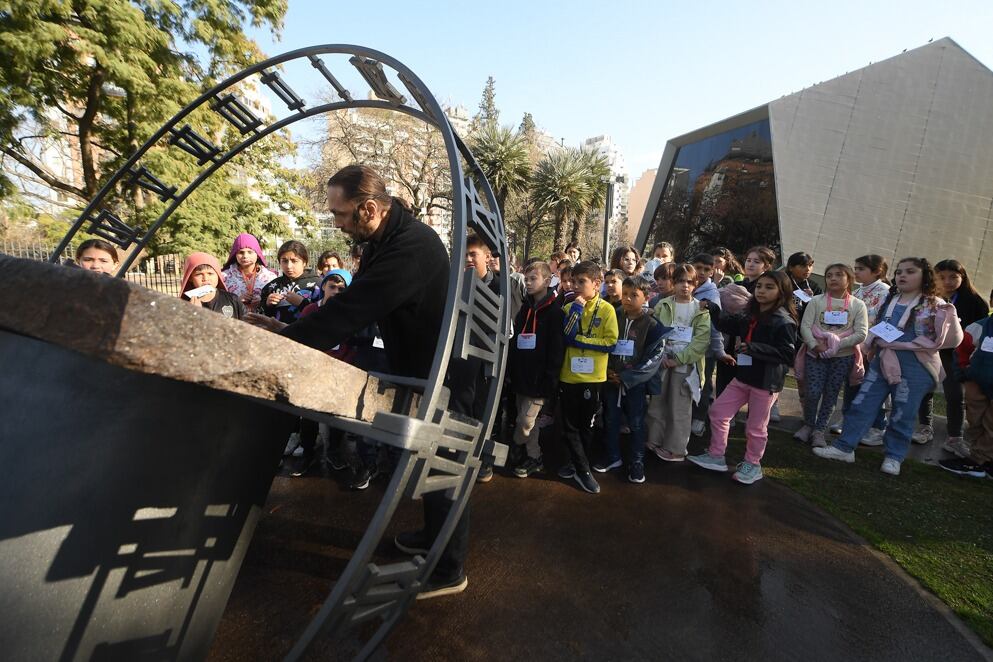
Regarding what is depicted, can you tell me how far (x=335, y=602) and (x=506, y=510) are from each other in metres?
2.41

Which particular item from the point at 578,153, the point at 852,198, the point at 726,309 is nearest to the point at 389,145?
the point at 578,153

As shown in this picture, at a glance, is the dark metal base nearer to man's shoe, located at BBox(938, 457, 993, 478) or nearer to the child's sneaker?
the child's sneaker

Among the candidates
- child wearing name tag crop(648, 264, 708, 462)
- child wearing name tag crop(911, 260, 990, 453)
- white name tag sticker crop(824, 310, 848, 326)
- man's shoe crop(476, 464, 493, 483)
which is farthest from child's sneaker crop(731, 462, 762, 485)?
child wearing name tag crop(911, 260, 990, 453)

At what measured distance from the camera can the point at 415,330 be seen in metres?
2.16

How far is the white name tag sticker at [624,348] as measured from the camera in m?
4.17

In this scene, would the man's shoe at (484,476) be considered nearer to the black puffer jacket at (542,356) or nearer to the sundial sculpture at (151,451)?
the black puffer jacket at (542,356)

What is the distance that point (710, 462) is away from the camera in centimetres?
448

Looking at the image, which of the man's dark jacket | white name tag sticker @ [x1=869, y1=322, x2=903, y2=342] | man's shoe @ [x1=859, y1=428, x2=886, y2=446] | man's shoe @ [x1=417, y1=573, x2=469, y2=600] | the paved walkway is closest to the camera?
the man's dark jacket

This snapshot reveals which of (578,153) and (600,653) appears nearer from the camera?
(600,653)

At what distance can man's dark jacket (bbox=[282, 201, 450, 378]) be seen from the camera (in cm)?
171

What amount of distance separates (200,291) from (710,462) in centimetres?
452

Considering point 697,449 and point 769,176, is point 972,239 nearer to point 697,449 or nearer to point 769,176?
point 769,176

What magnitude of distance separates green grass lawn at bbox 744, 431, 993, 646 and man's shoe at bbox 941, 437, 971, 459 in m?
0.63

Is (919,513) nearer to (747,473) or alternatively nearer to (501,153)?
(747,473)
